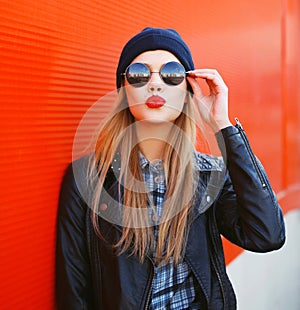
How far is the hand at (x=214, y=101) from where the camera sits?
5.06 feet

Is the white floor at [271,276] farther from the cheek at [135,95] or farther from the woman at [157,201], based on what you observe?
the cheek at [135,95]

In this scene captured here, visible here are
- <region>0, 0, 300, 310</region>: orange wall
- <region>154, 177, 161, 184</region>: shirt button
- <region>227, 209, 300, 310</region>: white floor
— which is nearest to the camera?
<region>0, 0, 300, 310</region>: orange wall

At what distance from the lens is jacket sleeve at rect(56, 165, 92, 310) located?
141 centimetres

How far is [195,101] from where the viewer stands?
62.2 inches

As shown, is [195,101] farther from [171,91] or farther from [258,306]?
[258,306]

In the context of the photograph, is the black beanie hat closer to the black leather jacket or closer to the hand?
the hand

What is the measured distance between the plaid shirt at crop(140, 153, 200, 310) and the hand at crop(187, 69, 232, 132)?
23 centimetres

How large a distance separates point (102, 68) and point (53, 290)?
2.56 ft

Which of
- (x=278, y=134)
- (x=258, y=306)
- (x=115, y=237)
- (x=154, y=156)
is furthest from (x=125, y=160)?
(x=278, y=134)

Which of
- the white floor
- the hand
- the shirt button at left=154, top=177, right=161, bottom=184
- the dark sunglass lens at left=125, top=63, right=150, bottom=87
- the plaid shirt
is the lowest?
the white floor

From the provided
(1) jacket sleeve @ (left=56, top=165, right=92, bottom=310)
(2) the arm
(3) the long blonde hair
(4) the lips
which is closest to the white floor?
(2) the arm

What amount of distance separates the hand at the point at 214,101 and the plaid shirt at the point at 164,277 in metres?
0.23

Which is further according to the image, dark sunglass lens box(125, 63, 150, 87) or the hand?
the hand

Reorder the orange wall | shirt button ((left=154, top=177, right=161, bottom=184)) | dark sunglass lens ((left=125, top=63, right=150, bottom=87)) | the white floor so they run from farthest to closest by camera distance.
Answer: the white floor → shirt button ((left=154, top=177, right=161, bottom=184)) → dark sunglass lens ((left=125, top=63, right=150, bottom=87)) → the orange wall
